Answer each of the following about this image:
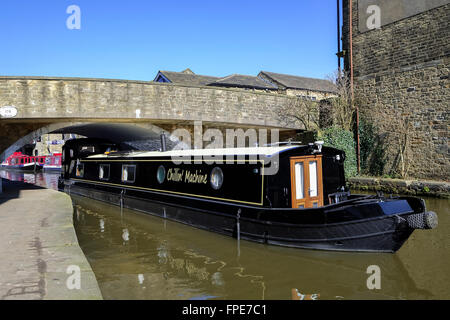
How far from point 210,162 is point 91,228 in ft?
11.4

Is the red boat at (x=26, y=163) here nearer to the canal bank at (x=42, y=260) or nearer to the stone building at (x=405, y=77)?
the canal bank at (x=42, y=260)

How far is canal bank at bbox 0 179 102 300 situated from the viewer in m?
3.79

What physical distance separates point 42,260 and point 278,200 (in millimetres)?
4008

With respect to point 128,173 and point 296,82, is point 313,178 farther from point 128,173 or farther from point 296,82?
point 296,82

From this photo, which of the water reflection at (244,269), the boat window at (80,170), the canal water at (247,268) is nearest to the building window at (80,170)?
the boat window at (80,170)

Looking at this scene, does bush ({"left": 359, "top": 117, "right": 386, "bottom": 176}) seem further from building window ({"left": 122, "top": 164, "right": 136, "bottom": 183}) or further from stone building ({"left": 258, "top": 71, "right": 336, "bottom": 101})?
stone building ({"left": 258, "top": 71, "right": 336, "bottom": 101})

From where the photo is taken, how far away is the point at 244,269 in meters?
5.77

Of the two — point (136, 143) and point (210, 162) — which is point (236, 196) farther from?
point (136, 143)

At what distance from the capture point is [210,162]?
8227mm

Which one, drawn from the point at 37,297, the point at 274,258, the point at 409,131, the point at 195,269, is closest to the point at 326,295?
the point at 274,258

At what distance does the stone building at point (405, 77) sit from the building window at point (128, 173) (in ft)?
32.7

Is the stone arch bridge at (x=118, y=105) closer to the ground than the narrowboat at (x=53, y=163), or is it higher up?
higher up

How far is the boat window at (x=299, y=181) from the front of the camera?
7020 millimetres

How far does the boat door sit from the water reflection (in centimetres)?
102
